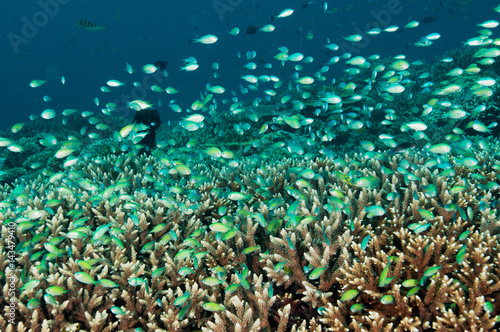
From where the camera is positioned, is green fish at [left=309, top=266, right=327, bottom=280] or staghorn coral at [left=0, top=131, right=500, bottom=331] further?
green fish at [left=309, top=266, right=327, bottom=280]

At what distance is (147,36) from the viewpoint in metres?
108


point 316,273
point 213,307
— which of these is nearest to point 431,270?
point 316,273

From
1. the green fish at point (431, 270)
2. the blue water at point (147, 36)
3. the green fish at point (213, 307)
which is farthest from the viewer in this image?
the blue water at point (147, 36)

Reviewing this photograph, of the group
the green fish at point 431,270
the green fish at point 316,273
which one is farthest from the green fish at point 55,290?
the green fish at point 431,270

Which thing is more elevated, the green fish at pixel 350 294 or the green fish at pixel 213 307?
the green fish at pixel 213 307

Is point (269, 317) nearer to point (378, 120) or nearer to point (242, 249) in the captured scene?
point (242, 249)

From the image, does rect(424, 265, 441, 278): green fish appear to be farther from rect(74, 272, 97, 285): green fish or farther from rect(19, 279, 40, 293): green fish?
rect(19, 279, 40, 293): green fish

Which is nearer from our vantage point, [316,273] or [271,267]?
[316,273]

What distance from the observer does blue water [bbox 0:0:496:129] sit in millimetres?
79938

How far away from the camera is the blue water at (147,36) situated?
79.9 m

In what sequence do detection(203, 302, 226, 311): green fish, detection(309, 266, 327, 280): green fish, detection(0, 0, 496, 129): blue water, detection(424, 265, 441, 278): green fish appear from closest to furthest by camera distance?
detection(424, 265, 441, 278): green fish < detection(203, 302, 226, 311): green fish < detection(309, 266, 327, 280): green fish < detection(0, 0, 496, 129): blue water

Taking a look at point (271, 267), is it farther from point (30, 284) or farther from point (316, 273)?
point (30, 284)

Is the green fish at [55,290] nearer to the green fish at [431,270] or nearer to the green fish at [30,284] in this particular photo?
the green fish at [30,284]

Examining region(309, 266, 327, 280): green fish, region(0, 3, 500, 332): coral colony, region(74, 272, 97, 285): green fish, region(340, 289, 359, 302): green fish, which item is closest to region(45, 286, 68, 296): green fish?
region(0, 3, 500, 332): coral colony
